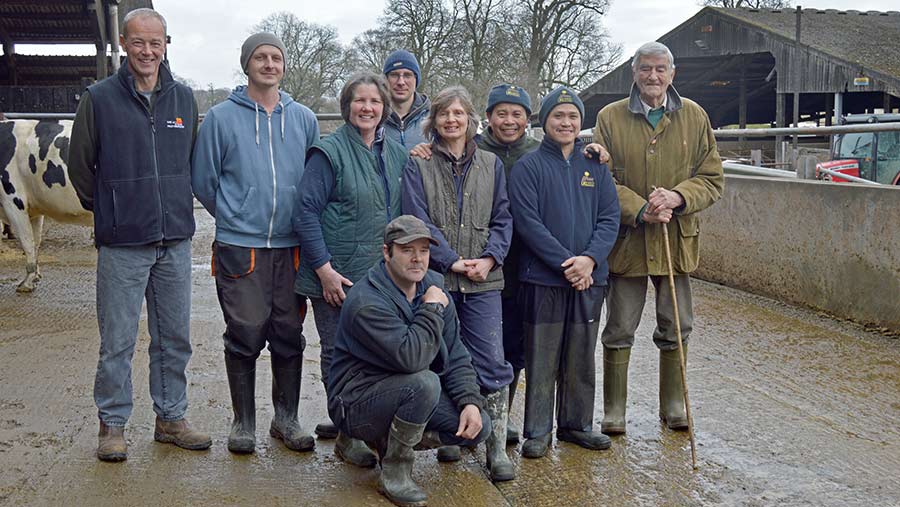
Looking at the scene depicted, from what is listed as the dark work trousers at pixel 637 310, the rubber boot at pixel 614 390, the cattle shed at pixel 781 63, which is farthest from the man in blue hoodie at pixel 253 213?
the cattle shed at pixel 781 63

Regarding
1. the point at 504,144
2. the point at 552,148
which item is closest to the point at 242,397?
the point at 504,144

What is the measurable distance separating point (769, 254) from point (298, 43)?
41.0 meters

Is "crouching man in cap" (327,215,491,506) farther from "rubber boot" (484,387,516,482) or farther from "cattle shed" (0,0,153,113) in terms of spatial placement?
"cattle shed" (0,0,153,113)

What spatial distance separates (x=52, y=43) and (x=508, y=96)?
13.8 metres

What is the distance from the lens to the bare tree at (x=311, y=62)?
42.5 metres

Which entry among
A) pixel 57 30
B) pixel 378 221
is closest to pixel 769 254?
pixel 378 221

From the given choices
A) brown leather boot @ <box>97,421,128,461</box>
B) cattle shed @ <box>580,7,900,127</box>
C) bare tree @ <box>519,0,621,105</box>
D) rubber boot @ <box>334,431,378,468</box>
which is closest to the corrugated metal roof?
cattle shed @ <box>580,7,900,127</box>

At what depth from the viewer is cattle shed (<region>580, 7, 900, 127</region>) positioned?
28.7 metres

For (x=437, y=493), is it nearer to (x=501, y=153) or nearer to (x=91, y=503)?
(x=91, y=503)

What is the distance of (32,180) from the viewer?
29.5 ft

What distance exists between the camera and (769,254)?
8.09m

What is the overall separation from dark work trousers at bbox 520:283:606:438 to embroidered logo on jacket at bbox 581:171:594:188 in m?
0.49

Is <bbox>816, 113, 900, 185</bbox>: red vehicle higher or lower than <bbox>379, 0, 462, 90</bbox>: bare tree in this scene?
lower

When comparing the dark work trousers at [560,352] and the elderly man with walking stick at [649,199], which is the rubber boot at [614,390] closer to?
the elderly man with walking stick at [649,199]
